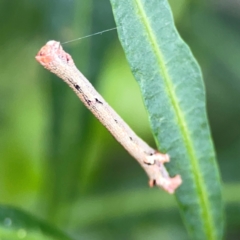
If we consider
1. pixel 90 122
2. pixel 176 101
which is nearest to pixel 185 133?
pixel 176 101

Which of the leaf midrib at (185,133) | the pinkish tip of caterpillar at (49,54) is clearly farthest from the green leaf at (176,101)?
the pinkish tip of caterpillar at (49,54)

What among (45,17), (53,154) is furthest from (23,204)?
(45,17)

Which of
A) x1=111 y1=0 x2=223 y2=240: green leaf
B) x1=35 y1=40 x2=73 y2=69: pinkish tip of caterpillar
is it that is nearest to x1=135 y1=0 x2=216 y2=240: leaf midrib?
x1=111 y1=0 x2=223 y2=240: green leaf

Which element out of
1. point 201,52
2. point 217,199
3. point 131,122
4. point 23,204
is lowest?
point 217,199

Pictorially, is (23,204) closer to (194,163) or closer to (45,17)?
(45,17)

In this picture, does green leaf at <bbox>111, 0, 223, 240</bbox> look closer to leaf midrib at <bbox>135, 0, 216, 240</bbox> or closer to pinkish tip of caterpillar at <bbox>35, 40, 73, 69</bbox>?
leaf midrib at <bbox>135, 0, 216, 240</bbox>

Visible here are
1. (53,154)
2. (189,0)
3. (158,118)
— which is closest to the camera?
(158,118)

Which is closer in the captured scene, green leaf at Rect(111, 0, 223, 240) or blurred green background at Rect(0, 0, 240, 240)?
green leaf at Rect(111, 0, 223, 240)
